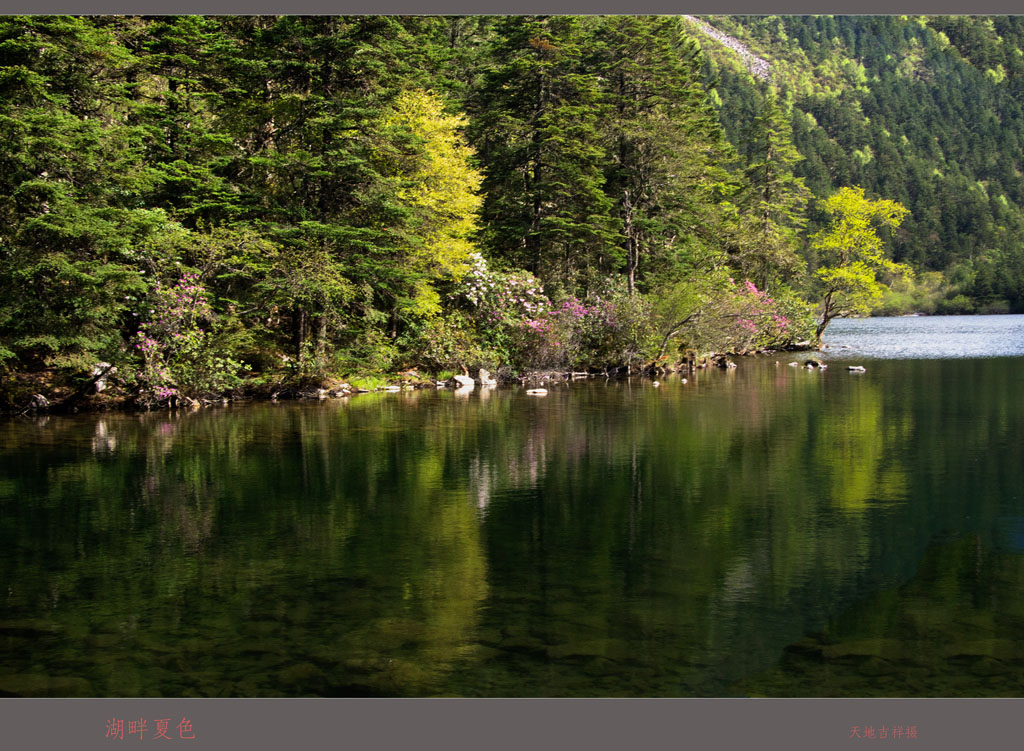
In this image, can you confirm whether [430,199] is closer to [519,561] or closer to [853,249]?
[519,561]

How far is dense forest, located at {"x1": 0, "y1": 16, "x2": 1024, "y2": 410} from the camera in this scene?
25641 millimetres

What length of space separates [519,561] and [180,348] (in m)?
20.3

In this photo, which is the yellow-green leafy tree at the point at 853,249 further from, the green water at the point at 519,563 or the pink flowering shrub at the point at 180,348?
the pink flowering shrub at the point at 180,348

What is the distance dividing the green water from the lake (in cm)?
4

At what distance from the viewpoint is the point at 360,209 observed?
33.6 m

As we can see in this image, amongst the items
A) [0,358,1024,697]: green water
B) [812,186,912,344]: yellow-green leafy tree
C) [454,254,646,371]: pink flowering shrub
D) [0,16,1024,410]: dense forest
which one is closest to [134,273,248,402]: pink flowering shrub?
[0,16,1024,410]: dense forest

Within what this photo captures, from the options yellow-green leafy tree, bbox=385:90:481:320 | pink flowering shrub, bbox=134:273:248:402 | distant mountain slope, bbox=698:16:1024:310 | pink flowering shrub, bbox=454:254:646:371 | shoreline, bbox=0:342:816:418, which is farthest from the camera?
distant mountain slope, bbox=698:16:1024:310

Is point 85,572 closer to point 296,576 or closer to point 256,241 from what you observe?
point 296,576

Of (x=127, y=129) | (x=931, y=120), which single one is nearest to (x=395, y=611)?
(x=127, y=129)

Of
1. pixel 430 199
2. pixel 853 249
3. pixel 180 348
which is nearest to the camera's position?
pixel 180 348

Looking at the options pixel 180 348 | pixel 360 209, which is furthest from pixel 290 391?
pixel 360 209

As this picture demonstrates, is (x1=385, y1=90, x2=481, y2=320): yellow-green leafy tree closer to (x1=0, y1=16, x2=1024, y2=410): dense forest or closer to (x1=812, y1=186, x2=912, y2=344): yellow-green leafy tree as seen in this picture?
(x1=0, y1=16, x2=1024, y2=410): dense forest

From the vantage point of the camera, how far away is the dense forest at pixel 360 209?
25641 millimetres

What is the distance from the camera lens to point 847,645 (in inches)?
312
